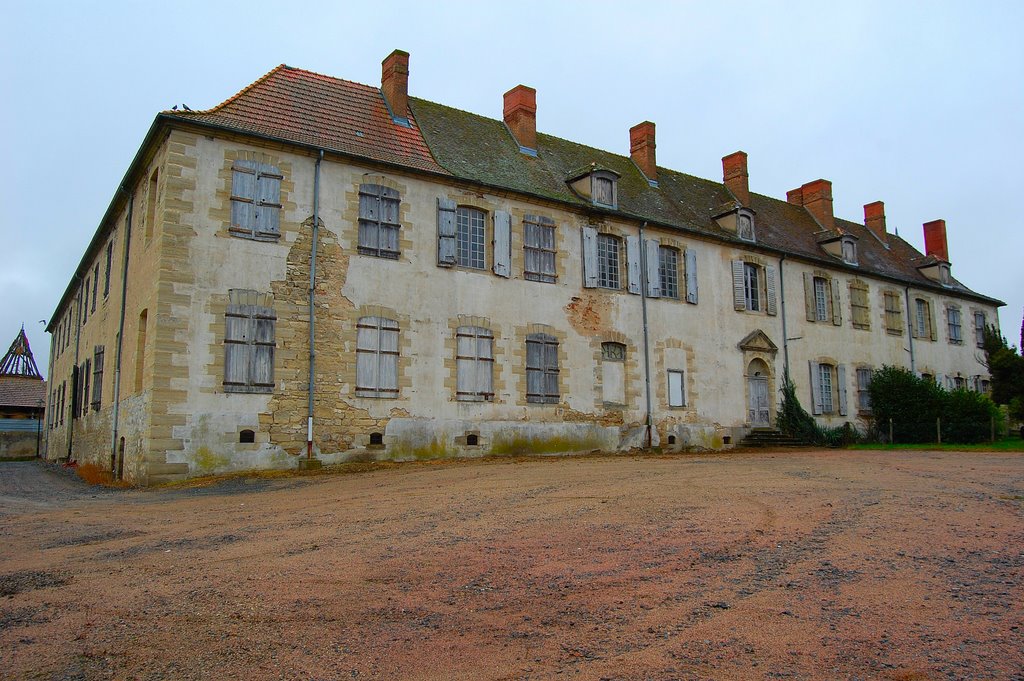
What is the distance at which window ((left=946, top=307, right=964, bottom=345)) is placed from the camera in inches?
1149

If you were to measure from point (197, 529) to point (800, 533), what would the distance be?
5.98 m

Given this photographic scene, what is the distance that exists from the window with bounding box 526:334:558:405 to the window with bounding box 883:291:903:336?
48.2ft

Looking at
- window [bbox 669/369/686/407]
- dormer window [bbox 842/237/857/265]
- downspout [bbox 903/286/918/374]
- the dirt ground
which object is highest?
dormer window [bbox 842/237/857/265]

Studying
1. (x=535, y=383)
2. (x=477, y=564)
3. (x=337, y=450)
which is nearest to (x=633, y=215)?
(x=535, y=383)

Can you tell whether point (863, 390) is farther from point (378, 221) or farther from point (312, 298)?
point (312, 298)

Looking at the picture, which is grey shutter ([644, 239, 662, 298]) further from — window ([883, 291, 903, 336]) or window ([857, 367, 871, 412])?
window ([883, 291, 903, 336])

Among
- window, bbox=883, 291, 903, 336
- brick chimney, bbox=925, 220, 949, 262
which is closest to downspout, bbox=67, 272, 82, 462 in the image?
window, bbox=883, 291, 903, 336

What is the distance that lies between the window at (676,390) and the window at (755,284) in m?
3.44

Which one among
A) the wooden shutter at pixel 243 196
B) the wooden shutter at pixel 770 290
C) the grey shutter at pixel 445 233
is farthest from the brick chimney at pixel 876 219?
the wooden shutter at pixel 243 196

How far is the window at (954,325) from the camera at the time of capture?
29.2 meters

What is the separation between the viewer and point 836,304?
25.0m

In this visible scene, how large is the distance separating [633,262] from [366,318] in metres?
7.58

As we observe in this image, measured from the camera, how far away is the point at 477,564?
6023 mm

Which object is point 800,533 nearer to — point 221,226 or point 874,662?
point 874,662
